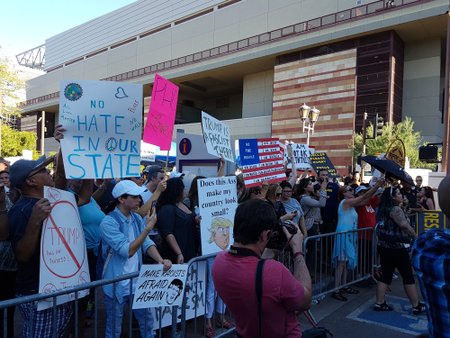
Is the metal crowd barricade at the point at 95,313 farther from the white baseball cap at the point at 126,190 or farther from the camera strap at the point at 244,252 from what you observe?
the camera strap at the point at 244,252

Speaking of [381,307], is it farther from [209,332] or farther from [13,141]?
[13,141]

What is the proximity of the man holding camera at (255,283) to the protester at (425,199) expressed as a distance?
31.0 feet

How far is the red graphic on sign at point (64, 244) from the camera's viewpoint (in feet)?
8.83

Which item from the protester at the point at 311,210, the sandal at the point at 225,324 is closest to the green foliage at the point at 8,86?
the protester at the point at 311,210

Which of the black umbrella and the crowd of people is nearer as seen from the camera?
the crowd of people

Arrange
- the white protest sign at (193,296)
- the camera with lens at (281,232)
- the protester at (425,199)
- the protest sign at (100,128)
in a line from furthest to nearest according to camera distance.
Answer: the protester at (425,199) → the white protest sign at (193,296) → the protest sign at (100,128) → the camera with lens at (281,232)

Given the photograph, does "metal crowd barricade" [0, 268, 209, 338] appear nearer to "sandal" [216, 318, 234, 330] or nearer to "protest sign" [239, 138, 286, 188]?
"sandal" [216, 318, 234, 330]

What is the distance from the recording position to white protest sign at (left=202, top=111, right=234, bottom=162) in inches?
182

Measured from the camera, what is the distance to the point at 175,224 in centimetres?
424

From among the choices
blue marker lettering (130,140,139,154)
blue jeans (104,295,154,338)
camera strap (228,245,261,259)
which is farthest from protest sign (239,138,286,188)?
camera strap (228,245,261,259)

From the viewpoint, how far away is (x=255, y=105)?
1608 inches

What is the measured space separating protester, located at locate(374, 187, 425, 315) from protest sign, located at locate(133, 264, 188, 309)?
10.8 feet

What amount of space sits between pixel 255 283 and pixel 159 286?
139 centimetres

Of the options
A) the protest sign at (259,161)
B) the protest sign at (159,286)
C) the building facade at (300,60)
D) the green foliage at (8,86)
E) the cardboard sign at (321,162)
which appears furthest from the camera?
the building facade at (300,60)
